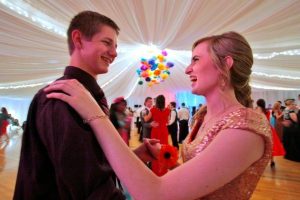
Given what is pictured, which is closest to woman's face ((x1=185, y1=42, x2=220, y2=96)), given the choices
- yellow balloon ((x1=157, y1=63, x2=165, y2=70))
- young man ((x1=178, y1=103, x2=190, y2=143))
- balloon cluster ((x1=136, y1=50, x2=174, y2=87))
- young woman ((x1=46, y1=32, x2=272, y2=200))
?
young woman ((x1=46, y1=32, x2=272, y2=200))

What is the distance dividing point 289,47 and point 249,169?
446 cm

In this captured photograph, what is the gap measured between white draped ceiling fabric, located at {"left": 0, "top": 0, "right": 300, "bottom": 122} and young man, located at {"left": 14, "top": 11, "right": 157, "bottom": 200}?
8.84 ft

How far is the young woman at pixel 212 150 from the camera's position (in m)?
0.65

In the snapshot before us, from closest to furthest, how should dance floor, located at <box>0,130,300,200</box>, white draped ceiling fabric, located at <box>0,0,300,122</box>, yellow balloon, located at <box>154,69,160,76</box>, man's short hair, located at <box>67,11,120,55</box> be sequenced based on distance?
man's short hair, located at <box>67,11,120,55</box>
dance floor, located at <box>0,130,300,200</box>
white draped ceiling fabric, located at <box>0,0,300,122</box>
yellow balloon, located at <box>154,69,160,76</box>

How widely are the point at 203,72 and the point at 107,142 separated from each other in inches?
17.3

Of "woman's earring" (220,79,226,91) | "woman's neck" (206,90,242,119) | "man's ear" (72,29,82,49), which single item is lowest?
"woman's neck" (206,90,242,119)

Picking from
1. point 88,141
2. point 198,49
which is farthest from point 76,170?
point 198,49

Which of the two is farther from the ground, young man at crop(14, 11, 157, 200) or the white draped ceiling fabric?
the white draped ceiling fabric

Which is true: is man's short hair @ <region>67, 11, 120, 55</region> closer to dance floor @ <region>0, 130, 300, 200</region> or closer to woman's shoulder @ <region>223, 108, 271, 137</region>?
woman's shoulder @ <region>223, 108, 271, 137</region>

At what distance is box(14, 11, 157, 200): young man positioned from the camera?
1.97 ft

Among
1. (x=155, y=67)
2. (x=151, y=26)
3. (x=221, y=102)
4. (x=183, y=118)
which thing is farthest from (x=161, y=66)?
(x=221, y=102)

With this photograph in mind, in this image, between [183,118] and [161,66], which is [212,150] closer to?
[161,66]

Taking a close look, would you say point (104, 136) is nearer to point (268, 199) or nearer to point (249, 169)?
point (249, 169)

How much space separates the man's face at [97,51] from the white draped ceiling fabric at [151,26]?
8.18 ft
